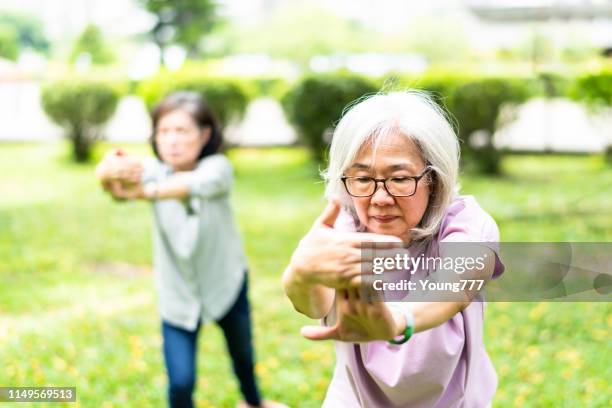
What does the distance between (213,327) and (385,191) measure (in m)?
3.88

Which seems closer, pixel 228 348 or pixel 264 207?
pixel 228 348

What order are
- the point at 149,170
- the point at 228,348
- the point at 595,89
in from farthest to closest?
the point at 595,89 → the point at 228,348 → the point at 149,170

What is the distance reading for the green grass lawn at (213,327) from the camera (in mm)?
4309

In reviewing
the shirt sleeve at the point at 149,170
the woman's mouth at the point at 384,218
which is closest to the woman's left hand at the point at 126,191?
the shirt sleeve at the point at 149,170

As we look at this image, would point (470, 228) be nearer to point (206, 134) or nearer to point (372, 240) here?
point (372, 240)

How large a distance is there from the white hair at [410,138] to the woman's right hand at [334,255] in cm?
36

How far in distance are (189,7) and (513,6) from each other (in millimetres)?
13027

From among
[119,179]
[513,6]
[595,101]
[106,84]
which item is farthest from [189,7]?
[119,179]

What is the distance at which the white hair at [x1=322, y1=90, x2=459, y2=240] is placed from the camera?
1.68m

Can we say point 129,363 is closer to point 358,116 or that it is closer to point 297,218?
point 358,116

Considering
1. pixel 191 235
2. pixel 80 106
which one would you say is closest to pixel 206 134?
pixel 191 235

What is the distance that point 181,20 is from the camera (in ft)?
109

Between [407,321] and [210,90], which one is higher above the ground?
[210,90]

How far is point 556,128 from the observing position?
1711 centimetres
